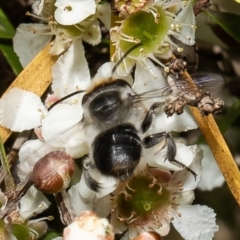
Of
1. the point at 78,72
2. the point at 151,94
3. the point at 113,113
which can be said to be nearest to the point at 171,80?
the point at 151,94

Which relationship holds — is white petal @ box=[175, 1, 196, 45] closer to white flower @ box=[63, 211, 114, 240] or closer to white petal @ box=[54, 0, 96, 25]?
white petal @ box=[54, 0, 96, 25]

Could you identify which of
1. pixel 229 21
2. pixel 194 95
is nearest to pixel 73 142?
pixel 194 95

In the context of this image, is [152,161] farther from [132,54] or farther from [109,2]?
[109,2]

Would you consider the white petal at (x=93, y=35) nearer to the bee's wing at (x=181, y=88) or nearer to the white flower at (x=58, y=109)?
the white flower at (x=58, y=109)

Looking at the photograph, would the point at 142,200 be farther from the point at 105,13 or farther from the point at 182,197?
the point at 105,13

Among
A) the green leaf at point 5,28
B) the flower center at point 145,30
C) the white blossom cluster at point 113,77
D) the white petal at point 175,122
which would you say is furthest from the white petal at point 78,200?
the green leaf at point 5,28

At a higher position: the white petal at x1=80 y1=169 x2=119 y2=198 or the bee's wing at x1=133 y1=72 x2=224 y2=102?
the bee's wing at x1=133 y1=72 x2=224 y2=102

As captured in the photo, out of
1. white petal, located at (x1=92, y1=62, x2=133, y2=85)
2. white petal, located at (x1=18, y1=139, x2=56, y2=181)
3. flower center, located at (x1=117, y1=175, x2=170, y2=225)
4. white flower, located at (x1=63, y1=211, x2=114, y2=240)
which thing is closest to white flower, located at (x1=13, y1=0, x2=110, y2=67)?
white petal, located at (x1=92, y1=62, x2=133, y2=85)
